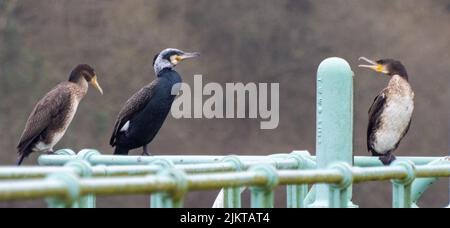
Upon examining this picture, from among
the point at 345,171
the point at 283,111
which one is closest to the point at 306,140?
the point at 283,111

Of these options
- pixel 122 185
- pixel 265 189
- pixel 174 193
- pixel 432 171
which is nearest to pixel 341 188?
pixel 265 189

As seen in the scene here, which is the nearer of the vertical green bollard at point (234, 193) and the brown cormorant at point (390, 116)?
the vertical green bollard at point (234, 193)

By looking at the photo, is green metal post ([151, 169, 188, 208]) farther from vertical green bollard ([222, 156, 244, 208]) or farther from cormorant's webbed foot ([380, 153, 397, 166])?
cormorant's webbed foot ([380, 153, 397, 166])

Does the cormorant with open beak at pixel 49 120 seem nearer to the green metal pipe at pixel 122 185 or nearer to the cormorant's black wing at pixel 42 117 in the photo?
the cormorant's black wing at pixel 42 117

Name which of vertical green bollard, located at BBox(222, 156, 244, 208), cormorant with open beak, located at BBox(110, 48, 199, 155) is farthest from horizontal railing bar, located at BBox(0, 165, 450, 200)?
cormorant with open beak, located at BBox(110, 48, 199, 155)

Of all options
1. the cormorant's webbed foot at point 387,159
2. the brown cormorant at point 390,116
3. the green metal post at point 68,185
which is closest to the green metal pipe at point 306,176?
the green metal post at point 68,185

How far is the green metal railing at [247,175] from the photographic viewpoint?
1625 mm

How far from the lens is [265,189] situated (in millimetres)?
2033

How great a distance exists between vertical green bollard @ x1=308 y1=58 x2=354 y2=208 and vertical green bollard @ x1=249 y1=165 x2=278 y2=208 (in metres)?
0.64

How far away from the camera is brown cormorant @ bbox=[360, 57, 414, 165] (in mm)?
4645
